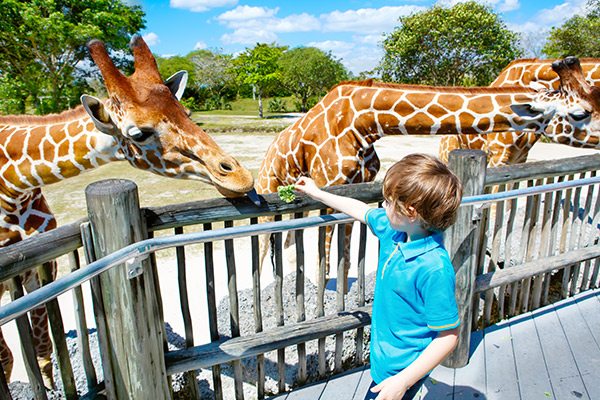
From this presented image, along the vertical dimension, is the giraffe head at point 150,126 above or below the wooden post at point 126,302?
above

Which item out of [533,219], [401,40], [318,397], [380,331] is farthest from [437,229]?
[401,40]

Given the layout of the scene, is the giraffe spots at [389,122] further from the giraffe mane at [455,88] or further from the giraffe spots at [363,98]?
the giraffe mane at [455,88]

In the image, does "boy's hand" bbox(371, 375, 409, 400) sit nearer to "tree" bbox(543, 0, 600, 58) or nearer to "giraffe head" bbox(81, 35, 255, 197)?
"giraffe head" bbox(81, 35, 255, 197)

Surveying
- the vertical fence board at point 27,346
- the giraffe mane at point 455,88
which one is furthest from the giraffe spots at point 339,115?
the vertical fence board at point 27,346

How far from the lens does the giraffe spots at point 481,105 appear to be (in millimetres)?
3510

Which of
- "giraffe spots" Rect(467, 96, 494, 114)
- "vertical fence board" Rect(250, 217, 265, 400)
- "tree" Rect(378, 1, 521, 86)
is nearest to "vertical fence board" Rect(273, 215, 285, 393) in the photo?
"vertical fence board" Rect(250, 217, 265, 400)

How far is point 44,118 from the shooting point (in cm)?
312

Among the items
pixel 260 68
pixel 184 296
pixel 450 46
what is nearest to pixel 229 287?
pixel 184 296

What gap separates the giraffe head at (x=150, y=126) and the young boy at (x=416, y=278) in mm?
1064

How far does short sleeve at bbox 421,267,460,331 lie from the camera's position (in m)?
1.46

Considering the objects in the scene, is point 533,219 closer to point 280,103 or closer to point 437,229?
point 437,229

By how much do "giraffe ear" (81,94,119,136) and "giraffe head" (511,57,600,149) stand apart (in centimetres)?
315

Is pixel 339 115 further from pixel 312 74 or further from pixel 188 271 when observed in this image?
pixel 312 74

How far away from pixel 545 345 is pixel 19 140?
4062 millimetres
